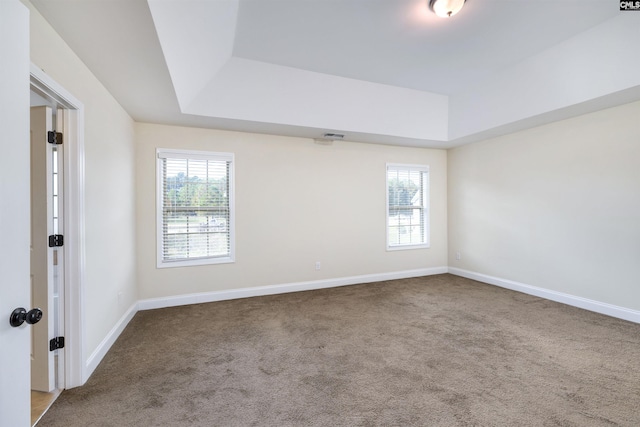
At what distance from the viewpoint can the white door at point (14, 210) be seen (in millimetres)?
954

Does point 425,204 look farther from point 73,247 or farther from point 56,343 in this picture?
point 56,343

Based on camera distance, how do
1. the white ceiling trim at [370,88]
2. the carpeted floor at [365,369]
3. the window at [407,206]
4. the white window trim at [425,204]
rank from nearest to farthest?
1. the carpeted floor at [365,369]
2. the white ceiling trim at [370,88]
3. the white window trim at [425,204]
4. the window at [407,206]

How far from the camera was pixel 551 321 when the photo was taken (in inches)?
130

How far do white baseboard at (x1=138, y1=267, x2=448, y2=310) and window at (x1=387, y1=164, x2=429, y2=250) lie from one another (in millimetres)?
533

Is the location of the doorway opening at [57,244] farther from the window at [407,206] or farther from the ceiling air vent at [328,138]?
the window at [407,206]

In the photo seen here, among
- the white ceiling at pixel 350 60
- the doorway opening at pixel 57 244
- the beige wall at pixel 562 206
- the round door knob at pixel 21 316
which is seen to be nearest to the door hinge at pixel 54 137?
the doorway opening at pixel 57 244

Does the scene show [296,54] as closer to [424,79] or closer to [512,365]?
[424,79]

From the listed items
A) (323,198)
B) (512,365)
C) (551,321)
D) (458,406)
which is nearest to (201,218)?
(323,198)

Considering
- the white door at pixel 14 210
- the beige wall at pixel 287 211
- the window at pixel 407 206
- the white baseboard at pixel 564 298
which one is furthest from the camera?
the window at pixel 407 206

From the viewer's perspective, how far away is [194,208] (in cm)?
402

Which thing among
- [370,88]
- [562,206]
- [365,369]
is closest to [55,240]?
[365,369]

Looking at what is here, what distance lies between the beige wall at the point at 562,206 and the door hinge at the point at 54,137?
560 cm

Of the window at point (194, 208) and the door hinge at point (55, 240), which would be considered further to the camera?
the window at point (194, 208)

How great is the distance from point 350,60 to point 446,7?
1.28 metres
